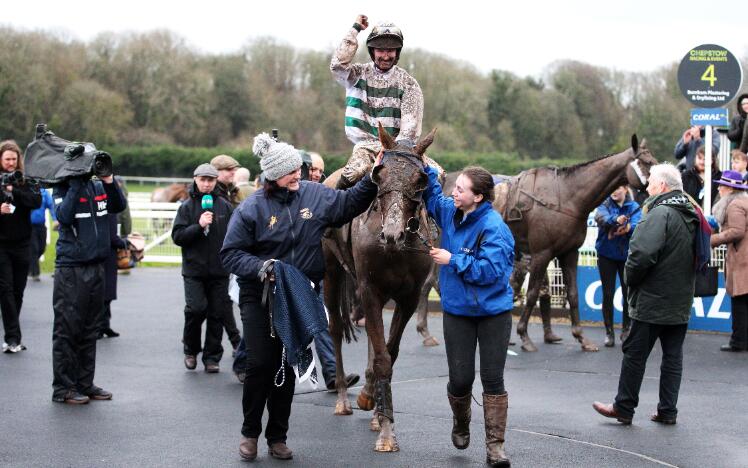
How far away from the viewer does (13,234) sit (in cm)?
1052

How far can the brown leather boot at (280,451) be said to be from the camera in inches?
264

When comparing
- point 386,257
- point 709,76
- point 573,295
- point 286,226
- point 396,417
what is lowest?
point 396,417

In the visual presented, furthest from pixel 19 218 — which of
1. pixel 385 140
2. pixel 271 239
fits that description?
pixel 385 140

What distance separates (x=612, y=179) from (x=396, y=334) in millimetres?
4982

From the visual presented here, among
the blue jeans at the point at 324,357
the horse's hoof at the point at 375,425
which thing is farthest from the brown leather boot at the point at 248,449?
the blue jeans at the point at 324,357

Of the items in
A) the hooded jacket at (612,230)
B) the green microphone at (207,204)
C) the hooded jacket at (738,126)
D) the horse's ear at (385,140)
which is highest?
the hooded jacket at (738,126)

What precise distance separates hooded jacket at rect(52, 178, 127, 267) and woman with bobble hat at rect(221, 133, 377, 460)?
2.28 m

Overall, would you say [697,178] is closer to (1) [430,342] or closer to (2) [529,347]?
(2) [529,347]

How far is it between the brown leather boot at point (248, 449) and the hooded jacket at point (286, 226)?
102cm

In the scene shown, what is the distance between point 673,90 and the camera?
40.9m

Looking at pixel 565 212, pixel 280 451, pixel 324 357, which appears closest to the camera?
pixel 280 451

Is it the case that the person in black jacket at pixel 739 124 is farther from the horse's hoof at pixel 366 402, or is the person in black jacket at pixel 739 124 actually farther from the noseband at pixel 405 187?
the noseband at pixel 405 187

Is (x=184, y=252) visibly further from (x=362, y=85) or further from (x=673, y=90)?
(x=673, y=90)

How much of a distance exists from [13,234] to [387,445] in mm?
5565
